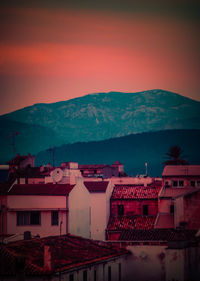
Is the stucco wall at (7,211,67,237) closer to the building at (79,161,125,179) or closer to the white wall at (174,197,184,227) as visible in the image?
the white wall at (174,197,184,227)

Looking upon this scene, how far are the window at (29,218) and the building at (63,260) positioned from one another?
7.22 m

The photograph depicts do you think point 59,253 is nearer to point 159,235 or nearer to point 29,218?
point 159,235

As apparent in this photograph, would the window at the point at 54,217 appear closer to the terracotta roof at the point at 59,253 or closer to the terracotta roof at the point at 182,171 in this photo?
the terracotta roof at the point at 59,253

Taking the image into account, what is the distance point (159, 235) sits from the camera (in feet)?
128

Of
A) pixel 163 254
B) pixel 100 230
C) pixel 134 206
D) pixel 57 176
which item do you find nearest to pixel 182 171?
pixel 134 206

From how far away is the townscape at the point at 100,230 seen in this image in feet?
101

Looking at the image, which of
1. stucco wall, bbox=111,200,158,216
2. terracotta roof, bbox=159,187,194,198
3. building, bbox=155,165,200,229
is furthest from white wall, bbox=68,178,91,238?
terracotta roof, bbox=159,187,194,198

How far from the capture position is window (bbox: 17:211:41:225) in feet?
148

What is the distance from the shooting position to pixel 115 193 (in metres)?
56.3

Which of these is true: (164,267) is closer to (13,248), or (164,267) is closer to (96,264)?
(96,264)

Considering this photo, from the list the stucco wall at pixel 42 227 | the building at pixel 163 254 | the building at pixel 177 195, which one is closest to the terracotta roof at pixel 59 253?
the building at pixel 163 254

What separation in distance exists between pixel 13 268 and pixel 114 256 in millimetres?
7955

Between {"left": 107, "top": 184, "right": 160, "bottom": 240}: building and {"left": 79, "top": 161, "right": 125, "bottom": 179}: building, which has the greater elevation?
{"left": 79, "top": 161, "right": 125, "bottom": 179}: building

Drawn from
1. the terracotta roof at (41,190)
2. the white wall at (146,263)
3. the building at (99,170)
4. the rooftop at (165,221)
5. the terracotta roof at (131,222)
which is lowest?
the white wall at (146,263)
